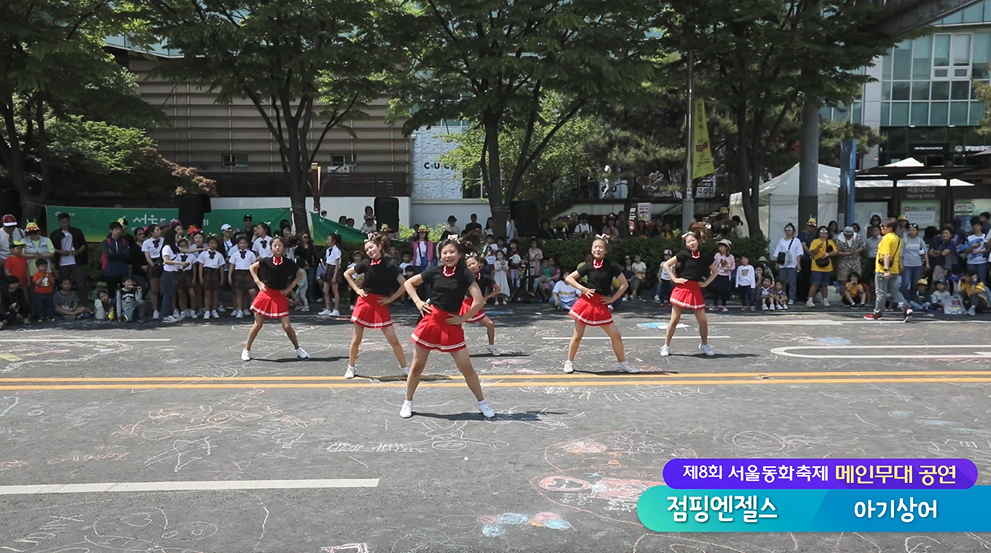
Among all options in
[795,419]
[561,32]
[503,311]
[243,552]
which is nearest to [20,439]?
[243,552]

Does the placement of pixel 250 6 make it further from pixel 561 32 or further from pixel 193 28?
pixel 561 32

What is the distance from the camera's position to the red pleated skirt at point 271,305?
424 inches

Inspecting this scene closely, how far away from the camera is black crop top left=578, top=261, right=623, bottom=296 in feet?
33.2

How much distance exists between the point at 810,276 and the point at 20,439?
620 inches

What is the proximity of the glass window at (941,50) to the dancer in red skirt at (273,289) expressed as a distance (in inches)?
1674

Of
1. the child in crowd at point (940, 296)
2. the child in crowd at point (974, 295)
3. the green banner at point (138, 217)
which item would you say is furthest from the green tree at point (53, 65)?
the child in crowd at point (974, 295)

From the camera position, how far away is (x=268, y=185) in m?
37.8

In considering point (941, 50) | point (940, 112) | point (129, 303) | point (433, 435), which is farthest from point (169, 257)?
point (940, 112)

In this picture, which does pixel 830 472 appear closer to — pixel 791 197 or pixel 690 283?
pixel 690 283

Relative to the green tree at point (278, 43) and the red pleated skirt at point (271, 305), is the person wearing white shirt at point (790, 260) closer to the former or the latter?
the green tree at point (278, 43)

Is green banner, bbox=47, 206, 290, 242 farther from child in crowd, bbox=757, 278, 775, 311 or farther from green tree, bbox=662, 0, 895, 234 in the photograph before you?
child in crowd, bbox=757, 278, 775, 311

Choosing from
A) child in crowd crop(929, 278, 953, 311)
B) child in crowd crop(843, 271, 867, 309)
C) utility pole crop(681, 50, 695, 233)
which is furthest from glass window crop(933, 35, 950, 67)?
child in crowd crop(929, 278, 953, 311)

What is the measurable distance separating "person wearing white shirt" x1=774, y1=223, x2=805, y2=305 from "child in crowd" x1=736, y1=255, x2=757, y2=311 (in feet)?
3.55

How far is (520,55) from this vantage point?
59.8 feet
